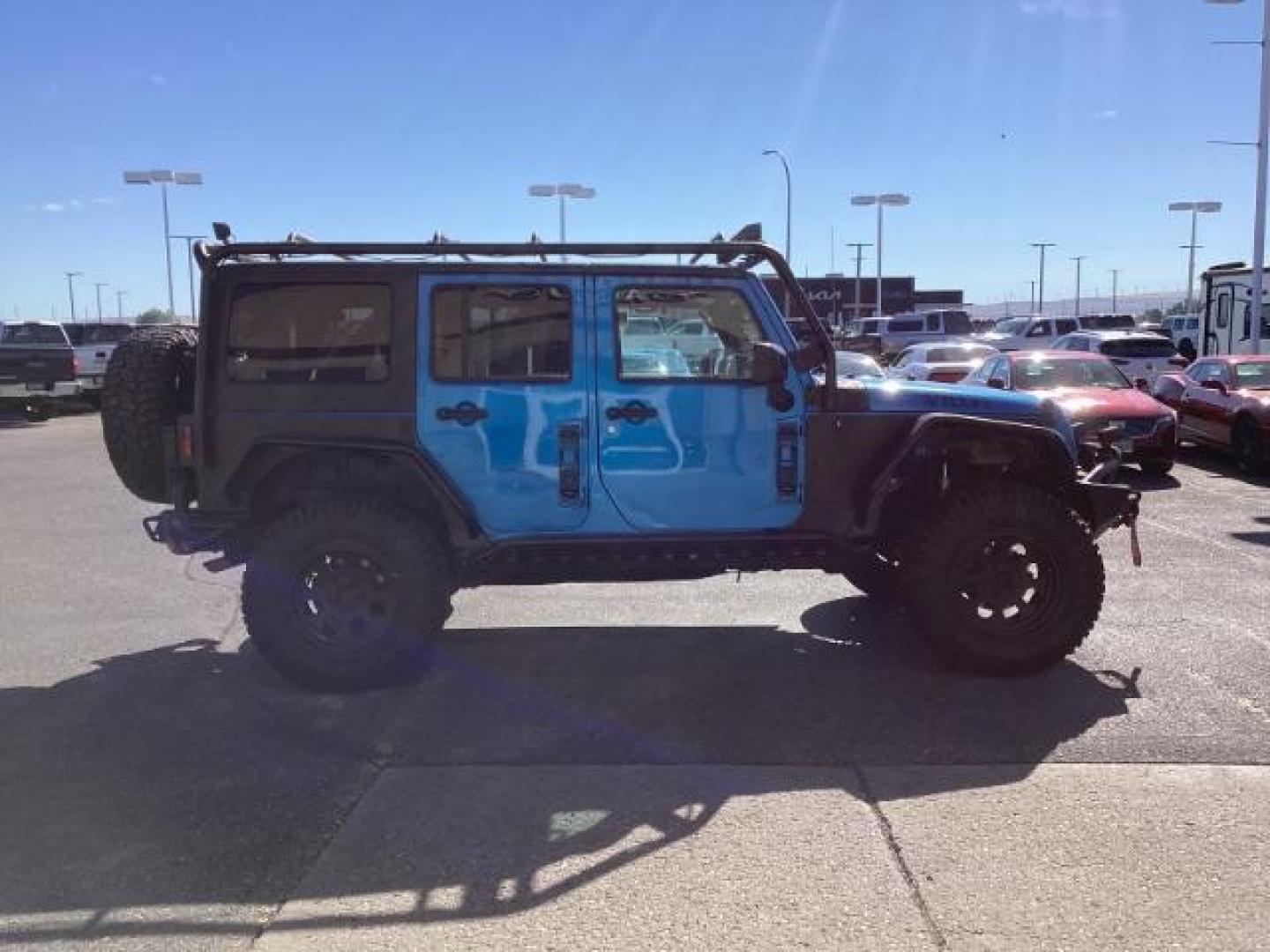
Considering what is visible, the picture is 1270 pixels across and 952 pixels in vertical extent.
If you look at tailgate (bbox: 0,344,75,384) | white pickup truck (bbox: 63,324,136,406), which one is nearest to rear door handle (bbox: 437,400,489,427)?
white pickup truck (bbox: 63,324,136,406)

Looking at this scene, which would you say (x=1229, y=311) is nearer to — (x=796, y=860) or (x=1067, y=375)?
(x=1067, y=375)

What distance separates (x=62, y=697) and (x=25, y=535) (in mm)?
5067

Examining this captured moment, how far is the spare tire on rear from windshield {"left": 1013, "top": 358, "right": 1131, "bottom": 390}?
10255 millimetres

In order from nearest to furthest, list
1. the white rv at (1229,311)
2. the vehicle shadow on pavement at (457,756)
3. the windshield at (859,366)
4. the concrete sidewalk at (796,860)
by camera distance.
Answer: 1. the concrete sidewalk at (796,860)
2. the vehicle shadow on pavement at (457,756)
3. the windshield at (859,366)
4. the white rv at (1229,311)

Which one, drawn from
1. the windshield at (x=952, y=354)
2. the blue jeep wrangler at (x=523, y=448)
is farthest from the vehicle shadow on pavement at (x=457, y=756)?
the windshield at (x=952, y=354)

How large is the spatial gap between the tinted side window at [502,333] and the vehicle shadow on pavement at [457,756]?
5.08 ft

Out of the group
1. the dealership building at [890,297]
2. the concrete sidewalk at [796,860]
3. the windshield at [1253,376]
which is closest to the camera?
the concrete sidewalk at [796,860]

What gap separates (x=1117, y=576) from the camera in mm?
7535

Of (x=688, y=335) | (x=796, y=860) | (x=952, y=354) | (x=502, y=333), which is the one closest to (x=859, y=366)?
(x=952, y=354)

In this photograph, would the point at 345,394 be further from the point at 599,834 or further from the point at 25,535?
the point at 25,535

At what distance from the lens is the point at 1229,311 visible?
24.4 m

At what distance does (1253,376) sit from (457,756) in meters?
13.2

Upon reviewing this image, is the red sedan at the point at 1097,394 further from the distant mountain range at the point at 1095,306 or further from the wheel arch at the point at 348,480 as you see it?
the distant mountain range at the point at 1095,306

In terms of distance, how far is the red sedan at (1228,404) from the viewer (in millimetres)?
12758
